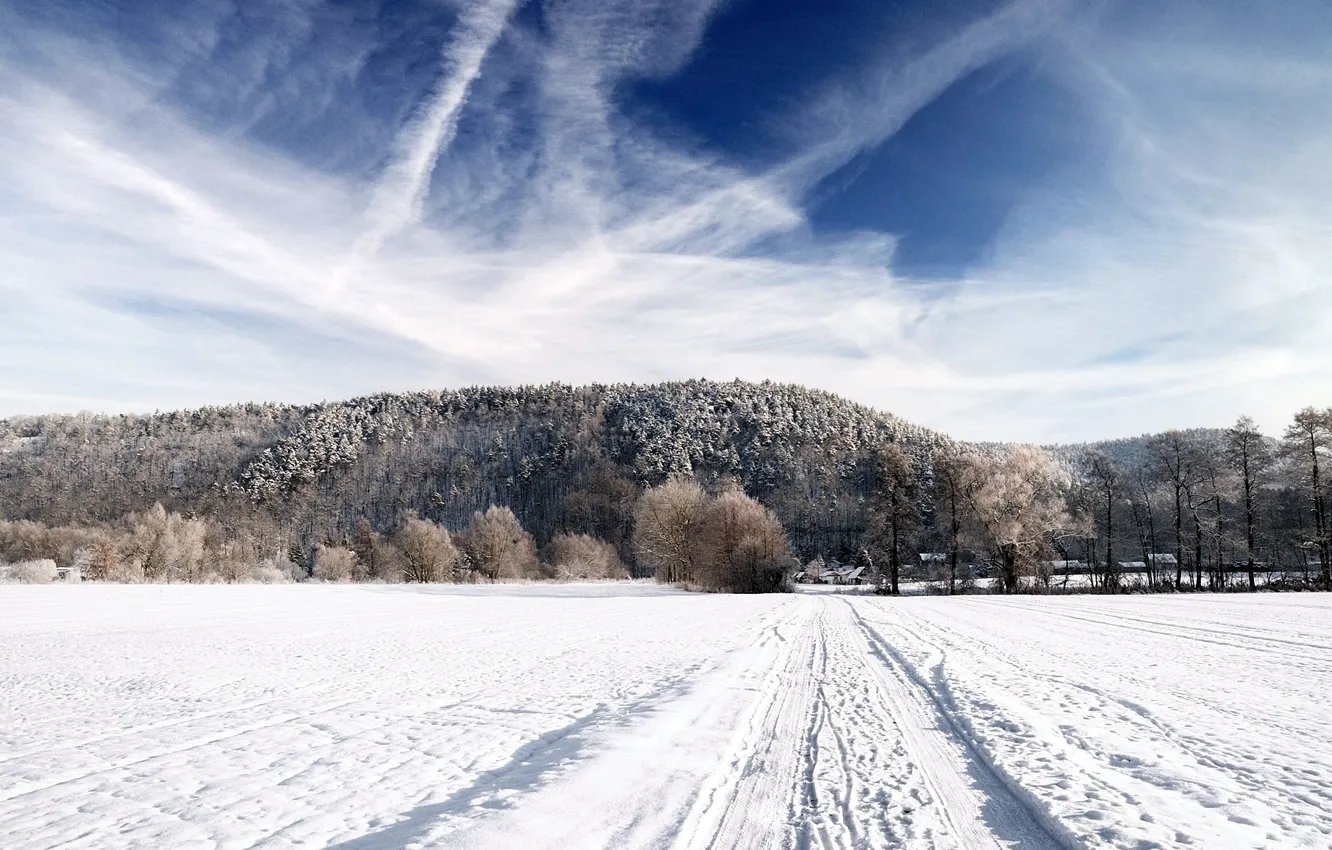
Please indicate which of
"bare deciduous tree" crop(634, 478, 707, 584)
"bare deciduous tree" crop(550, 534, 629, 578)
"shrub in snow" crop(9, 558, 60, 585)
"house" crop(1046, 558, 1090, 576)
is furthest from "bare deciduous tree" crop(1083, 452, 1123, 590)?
"shrub in snow" crop(9, 558, 60, 585)

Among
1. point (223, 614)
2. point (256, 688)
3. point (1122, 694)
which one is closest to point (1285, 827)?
point (1122, 694)

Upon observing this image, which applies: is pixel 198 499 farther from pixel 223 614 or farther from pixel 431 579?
pixel 223 614

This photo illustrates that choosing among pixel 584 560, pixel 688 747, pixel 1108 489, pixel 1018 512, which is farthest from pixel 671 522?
pixel 688 747

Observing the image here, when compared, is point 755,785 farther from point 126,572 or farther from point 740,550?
point 126,572

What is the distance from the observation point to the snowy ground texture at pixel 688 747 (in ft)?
15.0

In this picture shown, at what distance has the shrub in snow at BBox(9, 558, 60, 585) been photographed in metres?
49.5

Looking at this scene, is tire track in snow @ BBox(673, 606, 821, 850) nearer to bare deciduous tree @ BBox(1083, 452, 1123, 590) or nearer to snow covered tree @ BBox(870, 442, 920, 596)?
snow covered tree @ BBox(870, 442, 920, 596)

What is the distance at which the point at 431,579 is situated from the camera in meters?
85.1

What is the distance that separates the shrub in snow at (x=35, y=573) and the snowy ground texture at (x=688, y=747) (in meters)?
47.4

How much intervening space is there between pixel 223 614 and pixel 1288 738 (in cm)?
3393

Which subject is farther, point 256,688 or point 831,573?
point 831,573

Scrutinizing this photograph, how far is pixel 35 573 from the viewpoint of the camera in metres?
49.6

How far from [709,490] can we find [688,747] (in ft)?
413

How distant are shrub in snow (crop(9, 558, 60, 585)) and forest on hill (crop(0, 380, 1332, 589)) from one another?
16.9 metres
